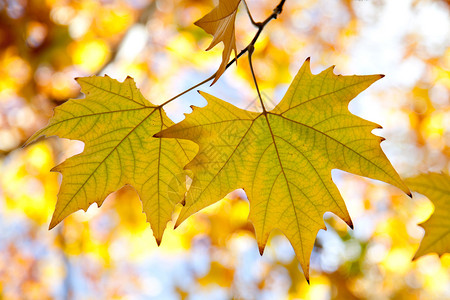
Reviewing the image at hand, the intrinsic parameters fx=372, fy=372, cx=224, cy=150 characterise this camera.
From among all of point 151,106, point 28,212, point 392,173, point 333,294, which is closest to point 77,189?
point 151,106

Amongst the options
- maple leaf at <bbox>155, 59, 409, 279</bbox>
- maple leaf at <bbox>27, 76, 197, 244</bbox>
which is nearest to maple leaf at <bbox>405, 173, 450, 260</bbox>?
maple leaf at <bbox>155, 59, 409, 279</bbox>

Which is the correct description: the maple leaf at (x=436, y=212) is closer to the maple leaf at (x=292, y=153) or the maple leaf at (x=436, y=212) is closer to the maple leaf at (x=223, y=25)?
the maple leaf at (x=292, y=153)

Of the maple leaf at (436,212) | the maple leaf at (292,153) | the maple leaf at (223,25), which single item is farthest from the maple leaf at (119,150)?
the maple leaf at (436,212)

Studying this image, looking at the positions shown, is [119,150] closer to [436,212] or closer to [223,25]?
[223,25]

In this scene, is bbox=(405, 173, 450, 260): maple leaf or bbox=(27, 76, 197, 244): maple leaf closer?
bbox=(27, 76, 197, 244): maple leaf

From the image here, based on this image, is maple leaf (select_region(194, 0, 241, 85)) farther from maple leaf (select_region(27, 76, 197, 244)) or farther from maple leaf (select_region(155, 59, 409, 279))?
maple leaf (select_region(27, 76, 197, 244))

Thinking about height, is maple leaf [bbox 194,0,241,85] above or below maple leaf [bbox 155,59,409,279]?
above

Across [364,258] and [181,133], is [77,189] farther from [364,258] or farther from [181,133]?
[364,258]
